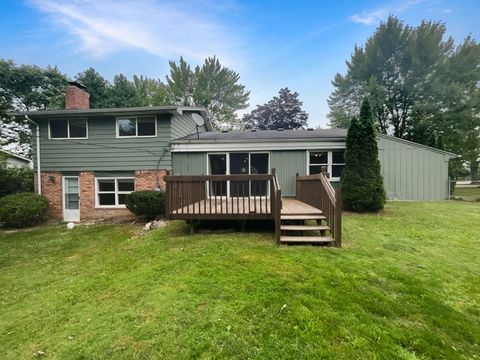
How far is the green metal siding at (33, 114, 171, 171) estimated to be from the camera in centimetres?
995

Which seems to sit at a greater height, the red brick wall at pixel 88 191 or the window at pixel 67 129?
the window at pixel 67 129

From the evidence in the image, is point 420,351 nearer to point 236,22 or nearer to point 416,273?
point 416,273

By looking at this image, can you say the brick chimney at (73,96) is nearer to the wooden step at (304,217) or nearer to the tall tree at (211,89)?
the wooden step at (304,217)

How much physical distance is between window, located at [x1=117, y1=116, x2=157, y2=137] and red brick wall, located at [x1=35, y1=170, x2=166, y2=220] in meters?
1.60

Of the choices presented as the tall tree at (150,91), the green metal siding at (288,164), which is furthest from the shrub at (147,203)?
the tall tree at (150,91)

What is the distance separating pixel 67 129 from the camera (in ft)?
33.6

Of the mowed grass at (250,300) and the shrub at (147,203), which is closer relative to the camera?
the mowed grass at (250,300)

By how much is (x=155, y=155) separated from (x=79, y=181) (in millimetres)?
3495

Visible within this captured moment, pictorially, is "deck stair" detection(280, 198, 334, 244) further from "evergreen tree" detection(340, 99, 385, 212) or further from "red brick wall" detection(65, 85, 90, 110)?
"red brick wall" detection(65, 85, 90, 110)

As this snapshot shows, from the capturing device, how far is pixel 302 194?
814cm

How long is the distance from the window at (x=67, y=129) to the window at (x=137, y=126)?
1595mm

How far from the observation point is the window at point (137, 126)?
10.0 m

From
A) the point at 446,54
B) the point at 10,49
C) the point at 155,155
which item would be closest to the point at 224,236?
the point at 155,155

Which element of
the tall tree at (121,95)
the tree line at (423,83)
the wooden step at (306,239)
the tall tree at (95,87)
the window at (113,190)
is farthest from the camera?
the tall tree at (121,95)
